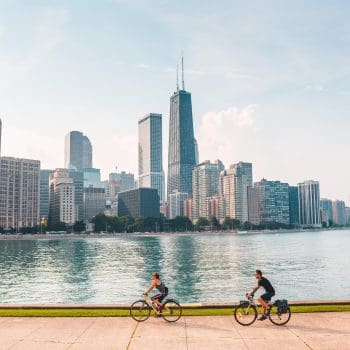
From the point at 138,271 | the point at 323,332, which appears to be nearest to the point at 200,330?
the point at 323,332

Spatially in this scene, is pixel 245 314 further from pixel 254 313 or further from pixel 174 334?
pixel 174 334

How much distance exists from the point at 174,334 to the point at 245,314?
3920 mm

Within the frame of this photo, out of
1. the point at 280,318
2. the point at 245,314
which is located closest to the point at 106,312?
the point at 245,314

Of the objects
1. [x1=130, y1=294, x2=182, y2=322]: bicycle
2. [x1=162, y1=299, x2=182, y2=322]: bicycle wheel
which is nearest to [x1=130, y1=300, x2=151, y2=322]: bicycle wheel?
[x1=130, y1=294, x2=182, y2=322]: bicycle

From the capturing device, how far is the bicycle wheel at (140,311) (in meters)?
22.7

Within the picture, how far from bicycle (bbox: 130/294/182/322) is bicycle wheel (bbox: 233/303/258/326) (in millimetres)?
2865

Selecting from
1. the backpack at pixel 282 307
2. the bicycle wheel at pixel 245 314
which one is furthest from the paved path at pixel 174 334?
the backpack at pixel 282 307

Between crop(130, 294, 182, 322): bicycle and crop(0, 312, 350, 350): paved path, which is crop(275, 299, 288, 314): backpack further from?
crop(130, 294, 182, 322): bicycle

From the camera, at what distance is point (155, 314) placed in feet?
76.2

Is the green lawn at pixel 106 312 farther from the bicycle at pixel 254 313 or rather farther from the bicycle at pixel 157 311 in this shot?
the bicycle at pixel 254 313

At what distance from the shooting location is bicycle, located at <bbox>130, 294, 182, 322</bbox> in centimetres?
2256

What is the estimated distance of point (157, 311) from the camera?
22.8 m

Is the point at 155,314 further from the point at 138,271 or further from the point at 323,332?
the point at 138,271

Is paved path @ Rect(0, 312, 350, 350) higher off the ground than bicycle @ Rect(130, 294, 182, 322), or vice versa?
bicycle @ Rect(130, 294, 182, 322)
